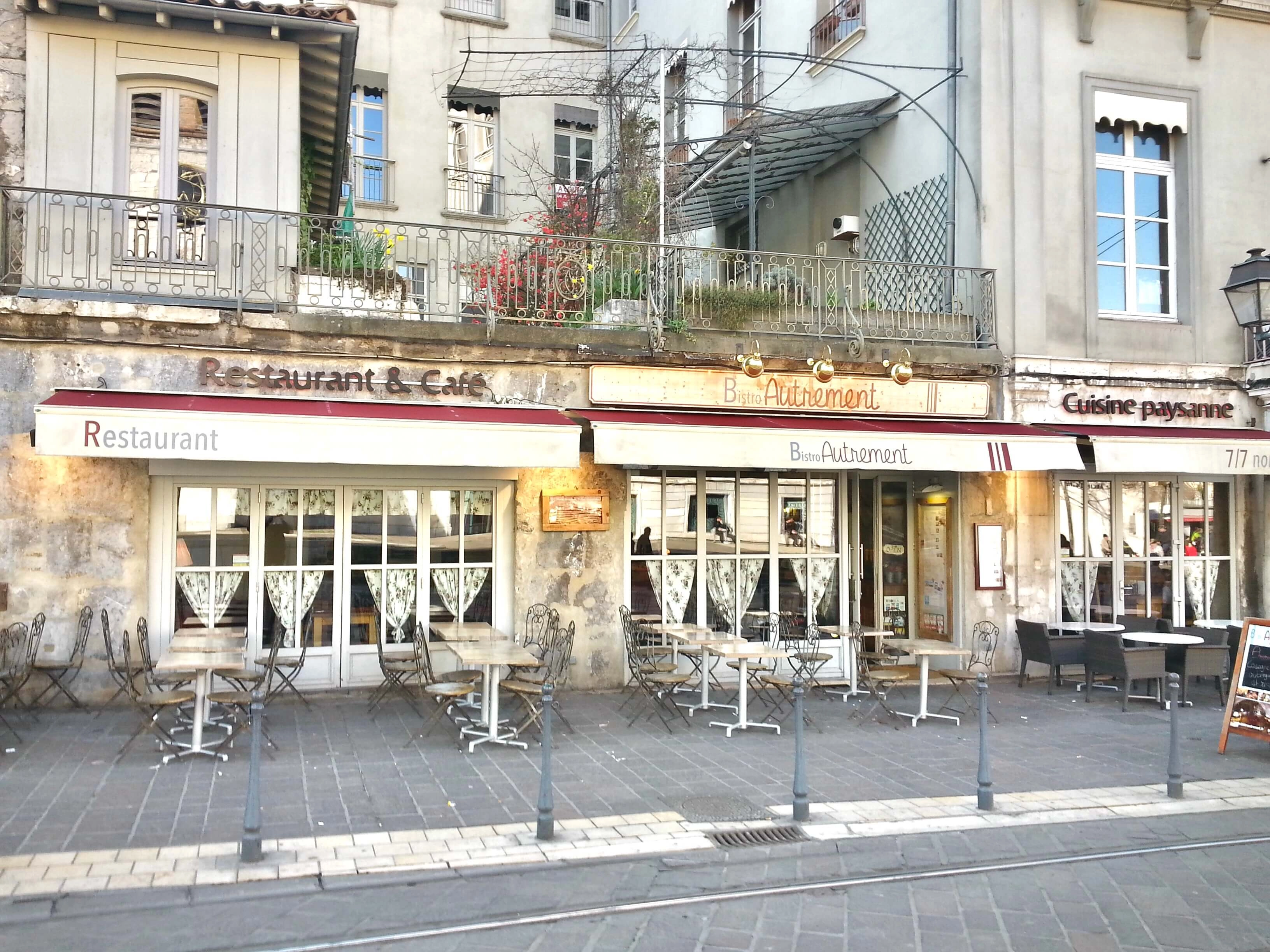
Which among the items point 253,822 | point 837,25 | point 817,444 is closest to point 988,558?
point 817,444

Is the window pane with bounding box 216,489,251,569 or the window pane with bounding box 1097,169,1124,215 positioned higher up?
the window pane with bounding box 1097,169,1124,215

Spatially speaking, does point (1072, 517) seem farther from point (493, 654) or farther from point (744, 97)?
point (744, 97)

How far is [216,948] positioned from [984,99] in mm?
12178

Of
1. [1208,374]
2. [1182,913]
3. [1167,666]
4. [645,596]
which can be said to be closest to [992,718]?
Result: [1167,666]

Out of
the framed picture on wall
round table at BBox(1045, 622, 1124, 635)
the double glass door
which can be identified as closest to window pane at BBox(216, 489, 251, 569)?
the double glass door

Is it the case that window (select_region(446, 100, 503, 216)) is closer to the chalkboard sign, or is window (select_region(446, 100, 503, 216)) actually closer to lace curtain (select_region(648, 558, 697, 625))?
lace curtain (select_region(648, 558, 697, 625))

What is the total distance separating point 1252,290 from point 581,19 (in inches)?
509

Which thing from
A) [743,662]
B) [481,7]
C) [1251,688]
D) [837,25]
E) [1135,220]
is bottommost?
[1251,688]

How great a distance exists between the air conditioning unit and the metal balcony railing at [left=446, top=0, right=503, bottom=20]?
7774 millimetres

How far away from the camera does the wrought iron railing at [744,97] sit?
17250mm

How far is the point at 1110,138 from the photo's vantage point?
45.1 ft

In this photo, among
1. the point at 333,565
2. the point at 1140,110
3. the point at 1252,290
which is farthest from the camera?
the point at 1140,110

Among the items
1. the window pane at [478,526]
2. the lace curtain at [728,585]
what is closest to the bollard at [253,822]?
the window pane at [478,526]

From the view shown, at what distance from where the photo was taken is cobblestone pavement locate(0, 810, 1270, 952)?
16.3 feet
